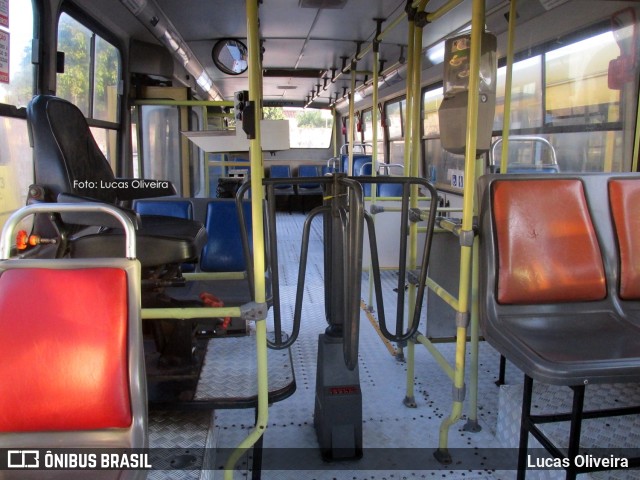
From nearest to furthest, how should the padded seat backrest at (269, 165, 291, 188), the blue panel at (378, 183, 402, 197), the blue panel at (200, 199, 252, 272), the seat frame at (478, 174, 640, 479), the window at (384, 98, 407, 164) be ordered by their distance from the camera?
the seat frame at (478, 174, 640, 479), the blue panel at (200, 199, 252, 272), the blue panel at (378, 183, 402, 197), the window at (384, 98, 407, 164), the padded seat backrest at (269, 165, 291, 188)

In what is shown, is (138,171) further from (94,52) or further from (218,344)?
(218,344)

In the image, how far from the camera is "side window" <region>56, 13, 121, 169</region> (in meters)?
3.02

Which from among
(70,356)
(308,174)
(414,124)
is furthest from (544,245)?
(308,174)

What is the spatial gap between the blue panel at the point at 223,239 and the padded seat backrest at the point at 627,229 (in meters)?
2.21

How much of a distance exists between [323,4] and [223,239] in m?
1.93

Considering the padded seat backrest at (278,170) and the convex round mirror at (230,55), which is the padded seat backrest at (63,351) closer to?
the convex round mirror at (230,55)

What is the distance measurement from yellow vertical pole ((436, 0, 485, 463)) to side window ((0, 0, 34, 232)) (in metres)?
2.02

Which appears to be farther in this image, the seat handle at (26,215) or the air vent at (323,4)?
the air vent at (323,4)

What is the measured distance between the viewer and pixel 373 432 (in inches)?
87.0

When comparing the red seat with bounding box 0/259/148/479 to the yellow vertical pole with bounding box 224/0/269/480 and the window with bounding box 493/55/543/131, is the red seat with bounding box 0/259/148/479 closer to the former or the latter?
the yellow vertical pole with bounding box 224/0/269/480

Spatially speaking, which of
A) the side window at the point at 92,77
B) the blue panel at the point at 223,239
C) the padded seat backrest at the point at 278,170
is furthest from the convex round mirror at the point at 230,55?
the padded seat backrest at the point at 278,170

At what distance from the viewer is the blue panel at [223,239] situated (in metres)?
3.39

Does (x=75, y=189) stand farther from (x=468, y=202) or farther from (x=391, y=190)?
(x=391, y=190)

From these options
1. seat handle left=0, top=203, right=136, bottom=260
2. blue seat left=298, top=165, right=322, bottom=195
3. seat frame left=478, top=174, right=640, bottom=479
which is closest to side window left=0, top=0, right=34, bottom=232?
seat handle left=0, top=203, right=136, bottom=260
